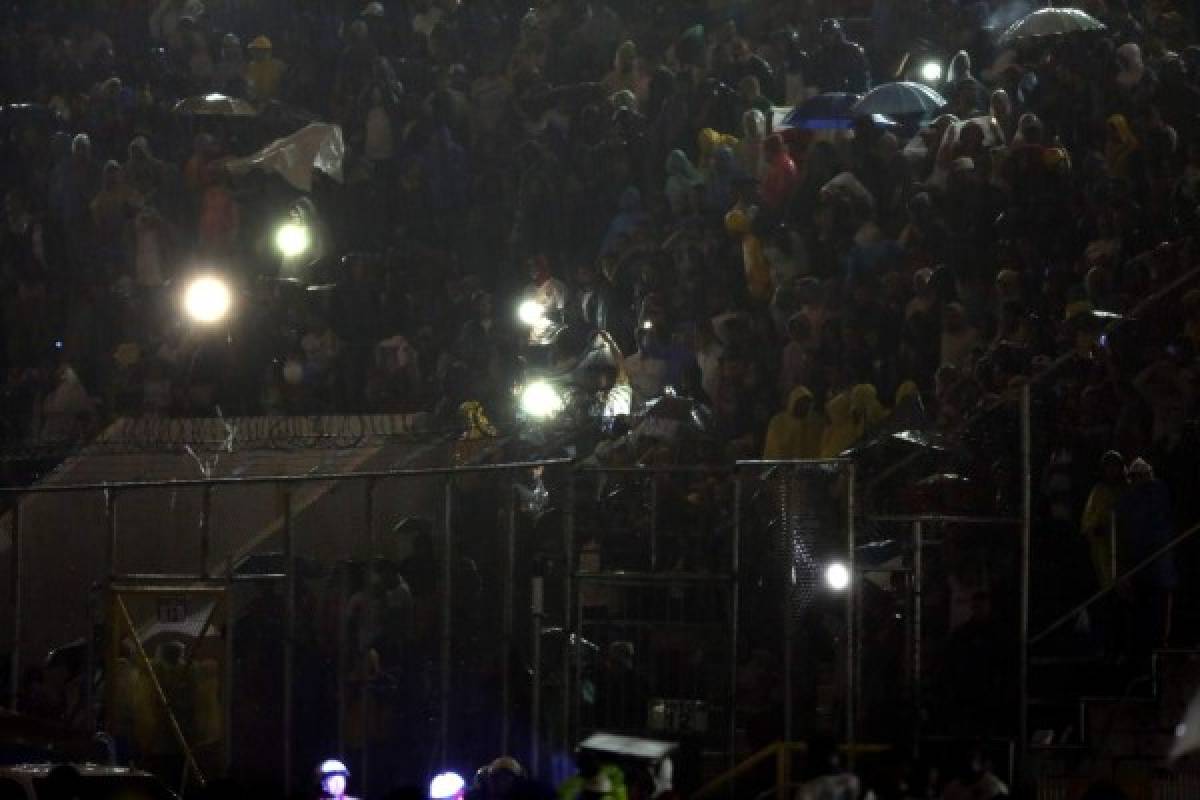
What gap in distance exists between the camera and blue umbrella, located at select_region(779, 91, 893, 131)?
23.1 metres

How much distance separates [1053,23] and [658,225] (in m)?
3.80

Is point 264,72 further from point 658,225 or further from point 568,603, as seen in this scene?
point 568,603

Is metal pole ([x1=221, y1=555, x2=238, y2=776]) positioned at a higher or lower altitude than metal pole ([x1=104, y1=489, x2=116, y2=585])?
lower

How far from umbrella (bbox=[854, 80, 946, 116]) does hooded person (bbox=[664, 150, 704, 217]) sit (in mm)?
1551

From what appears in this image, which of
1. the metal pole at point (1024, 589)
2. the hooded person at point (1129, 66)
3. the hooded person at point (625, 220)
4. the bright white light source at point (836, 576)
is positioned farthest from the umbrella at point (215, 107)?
the metal pole at point (1024, 589)

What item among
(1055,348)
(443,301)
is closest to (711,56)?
(443,301)

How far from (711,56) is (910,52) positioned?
6.24 ft

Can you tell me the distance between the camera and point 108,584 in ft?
56.3

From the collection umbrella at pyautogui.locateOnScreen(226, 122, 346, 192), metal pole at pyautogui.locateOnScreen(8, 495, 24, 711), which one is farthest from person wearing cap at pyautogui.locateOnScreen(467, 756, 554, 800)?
umbrella at pyautogui.locateOnScreen(226, 122, 346, 192)

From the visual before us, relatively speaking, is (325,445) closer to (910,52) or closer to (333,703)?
(333,703)

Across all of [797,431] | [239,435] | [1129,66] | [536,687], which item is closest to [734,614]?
[536,687]

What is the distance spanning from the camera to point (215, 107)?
27453mm

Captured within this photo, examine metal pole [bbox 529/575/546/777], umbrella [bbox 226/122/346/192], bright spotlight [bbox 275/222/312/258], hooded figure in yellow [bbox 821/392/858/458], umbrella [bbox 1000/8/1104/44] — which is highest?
umbrella [bbox 1000/8/1104/44]

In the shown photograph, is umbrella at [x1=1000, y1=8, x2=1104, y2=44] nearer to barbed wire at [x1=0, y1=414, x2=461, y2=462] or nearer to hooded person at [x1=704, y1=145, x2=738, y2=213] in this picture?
hooded person at [x1=704, y1=145, x2=738, y2=213]
